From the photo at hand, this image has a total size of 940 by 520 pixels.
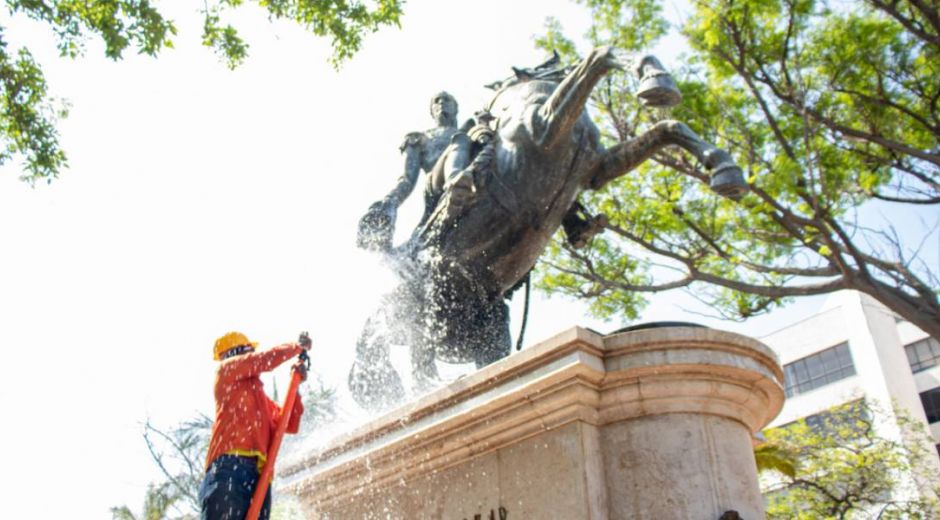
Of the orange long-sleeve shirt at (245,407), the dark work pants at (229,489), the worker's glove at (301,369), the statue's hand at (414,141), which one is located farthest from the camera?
the statue's hand at (414,141)

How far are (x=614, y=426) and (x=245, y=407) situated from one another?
6.60 feet

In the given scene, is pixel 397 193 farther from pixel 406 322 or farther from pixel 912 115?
pixel 912 115

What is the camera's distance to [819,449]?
59.0 feet

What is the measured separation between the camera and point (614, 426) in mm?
3916

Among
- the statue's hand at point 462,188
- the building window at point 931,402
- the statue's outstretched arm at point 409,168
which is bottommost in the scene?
the statue's hand at point 462,188

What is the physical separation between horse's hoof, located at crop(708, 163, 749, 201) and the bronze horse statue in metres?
0.48

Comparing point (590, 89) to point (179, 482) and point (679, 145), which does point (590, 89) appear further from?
point (179, 482)

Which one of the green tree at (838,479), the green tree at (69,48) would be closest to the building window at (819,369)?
the green tree at (838,479)

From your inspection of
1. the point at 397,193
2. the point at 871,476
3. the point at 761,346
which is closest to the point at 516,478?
the point at 761,346

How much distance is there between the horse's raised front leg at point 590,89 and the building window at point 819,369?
33718 mm

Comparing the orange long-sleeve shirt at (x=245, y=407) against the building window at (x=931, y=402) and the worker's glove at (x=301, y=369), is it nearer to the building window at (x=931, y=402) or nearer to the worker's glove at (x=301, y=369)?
the worker's glove at (x=301, y=369)

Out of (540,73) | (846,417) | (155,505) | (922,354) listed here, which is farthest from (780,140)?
(922,354)

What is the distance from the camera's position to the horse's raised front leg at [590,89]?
14.8 ft

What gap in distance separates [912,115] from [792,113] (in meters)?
1.63
